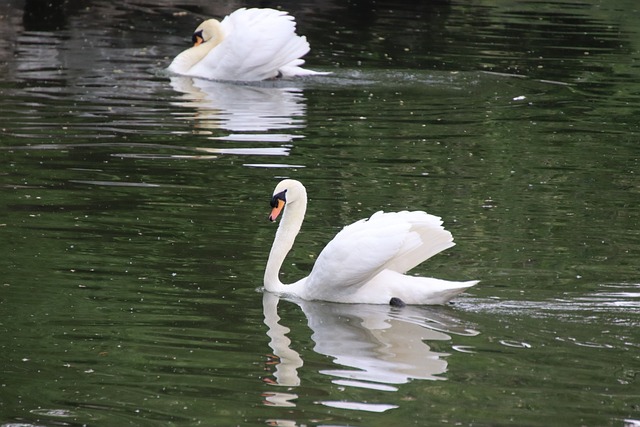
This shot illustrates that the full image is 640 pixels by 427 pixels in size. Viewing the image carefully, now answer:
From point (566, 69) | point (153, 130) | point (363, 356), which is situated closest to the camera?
point (363, 356)

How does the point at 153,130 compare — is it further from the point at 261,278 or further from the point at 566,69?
the point at 566,69

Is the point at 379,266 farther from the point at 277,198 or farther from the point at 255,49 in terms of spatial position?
the point at 255,49

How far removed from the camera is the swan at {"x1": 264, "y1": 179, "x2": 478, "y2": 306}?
906 cm

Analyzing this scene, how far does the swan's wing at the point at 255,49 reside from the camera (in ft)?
63.5

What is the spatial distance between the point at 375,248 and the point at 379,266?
0.48ft

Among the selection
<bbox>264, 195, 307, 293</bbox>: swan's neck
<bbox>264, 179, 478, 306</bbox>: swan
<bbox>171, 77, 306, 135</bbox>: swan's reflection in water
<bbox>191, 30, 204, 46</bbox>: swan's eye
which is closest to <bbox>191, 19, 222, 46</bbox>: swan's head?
<bbox>191, 30, 204, 46</bbox>: swan's eye

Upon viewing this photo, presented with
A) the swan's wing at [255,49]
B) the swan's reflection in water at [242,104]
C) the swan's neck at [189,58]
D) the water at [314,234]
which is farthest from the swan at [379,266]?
the swan's neck at [189,58]

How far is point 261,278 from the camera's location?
9.96m

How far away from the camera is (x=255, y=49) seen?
19.4 metres

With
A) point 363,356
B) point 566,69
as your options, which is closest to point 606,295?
point 363,356

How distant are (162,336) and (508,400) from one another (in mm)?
2191

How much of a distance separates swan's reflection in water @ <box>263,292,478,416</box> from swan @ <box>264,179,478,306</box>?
0.26ft

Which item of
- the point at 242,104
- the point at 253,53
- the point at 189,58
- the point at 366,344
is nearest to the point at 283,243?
the point at 366,344

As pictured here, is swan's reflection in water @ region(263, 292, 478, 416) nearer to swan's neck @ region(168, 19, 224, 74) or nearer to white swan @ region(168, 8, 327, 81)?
white swan @ region(168, 8, 327, 81)
